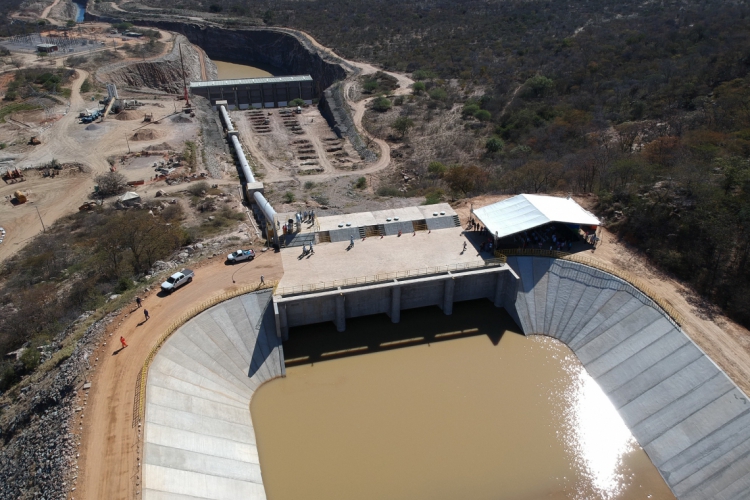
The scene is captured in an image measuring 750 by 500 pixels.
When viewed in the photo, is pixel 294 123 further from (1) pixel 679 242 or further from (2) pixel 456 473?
(2) pixel 456 473

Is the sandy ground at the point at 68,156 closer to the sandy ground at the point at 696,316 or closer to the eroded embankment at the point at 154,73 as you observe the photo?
the eroded embankment at the point at 154,73

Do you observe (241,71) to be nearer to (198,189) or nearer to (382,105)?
(382,105)

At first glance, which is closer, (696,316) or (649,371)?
(649,371)

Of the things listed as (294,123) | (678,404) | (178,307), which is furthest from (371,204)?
(294,123)

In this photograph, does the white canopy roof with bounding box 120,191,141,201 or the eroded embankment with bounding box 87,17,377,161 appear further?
the eroded embankment with bounding box 87,17,377,161

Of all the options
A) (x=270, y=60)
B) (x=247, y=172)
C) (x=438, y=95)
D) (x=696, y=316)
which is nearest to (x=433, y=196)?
(x=247, y=172)

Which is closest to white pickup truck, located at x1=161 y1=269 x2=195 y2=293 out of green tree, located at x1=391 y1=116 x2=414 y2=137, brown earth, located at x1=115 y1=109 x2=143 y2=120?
green tree, located at x1=391 y1=116 x2=414 y2=137

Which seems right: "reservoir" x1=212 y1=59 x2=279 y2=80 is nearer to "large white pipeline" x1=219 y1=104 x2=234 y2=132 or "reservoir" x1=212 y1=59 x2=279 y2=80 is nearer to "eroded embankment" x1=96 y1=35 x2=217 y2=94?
"eroded embankment" x1=96 y1=35 x2=217 y2=94

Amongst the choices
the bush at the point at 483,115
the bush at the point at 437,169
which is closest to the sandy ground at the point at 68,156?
the bush at the point at 437,169
